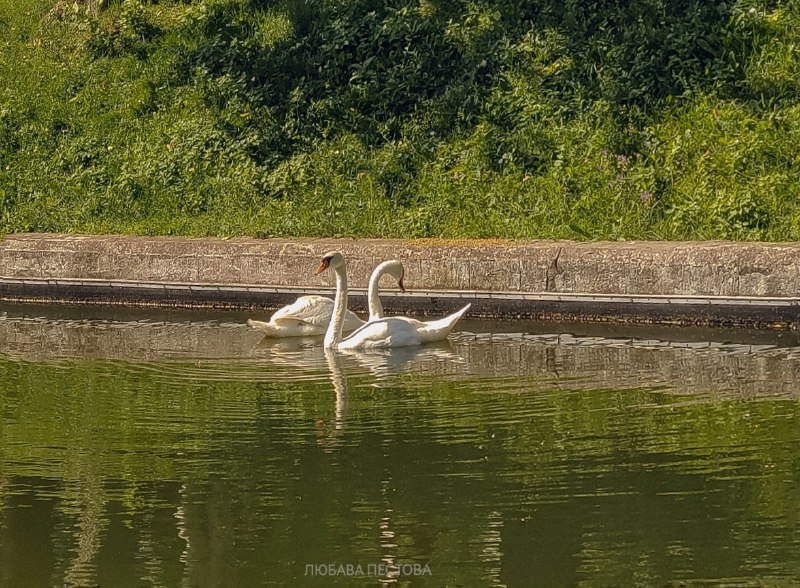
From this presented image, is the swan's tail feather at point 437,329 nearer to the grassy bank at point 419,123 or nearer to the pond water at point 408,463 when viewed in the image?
the pond water at point 408,463

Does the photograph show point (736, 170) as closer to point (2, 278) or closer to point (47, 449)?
point (2, 278)

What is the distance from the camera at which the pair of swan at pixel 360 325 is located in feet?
40.0

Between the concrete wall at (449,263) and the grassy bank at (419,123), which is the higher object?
the grassy bank at (419,123)

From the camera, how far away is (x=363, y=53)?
18.9 metres

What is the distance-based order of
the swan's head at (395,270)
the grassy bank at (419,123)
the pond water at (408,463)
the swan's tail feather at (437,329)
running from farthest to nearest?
the grassy bank at (419,123)
the swan's head at (395,270)
the swan's tail feather at (437,329)
the pond water at (408,463)

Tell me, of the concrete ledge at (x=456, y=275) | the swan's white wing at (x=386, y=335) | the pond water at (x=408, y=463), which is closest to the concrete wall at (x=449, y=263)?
the concrete ledge at (x=456, y=275)

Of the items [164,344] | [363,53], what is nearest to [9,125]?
[363,53]

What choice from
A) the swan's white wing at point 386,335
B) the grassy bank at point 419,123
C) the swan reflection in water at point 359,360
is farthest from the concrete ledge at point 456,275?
the swan's white wing at point 386,335

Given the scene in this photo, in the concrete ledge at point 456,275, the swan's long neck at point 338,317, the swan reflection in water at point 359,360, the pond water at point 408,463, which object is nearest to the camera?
the pond water at point 408,463

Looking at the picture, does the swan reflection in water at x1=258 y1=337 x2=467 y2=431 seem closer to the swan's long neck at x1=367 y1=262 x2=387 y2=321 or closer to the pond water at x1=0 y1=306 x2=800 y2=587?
the pond water at x1=0 y1=306 x2=800 y2=587

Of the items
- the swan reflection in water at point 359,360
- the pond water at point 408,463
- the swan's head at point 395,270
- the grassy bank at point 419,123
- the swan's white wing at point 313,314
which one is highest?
the grassy bank at point 419,123

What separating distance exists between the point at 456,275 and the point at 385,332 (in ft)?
6.96

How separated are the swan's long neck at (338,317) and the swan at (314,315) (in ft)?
0.79

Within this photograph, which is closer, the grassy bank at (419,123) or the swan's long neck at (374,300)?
the swan's long neck at (374,300)
